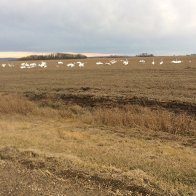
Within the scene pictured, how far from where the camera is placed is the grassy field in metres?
8.02

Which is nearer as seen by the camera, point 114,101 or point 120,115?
point 120,115

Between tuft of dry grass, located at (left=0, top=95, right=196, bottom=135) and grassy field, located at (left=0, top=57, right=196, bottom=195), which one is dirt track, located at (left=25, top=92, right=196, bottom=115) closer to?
grassy field, located at (left=0, top=57, right=196, bottom=195)

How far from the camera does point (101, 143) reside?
39.5ft

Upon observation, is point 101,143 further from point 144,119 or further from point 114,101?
point 114,101


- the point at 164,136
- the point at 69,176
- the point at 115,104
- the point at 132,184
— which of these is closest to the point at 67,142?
the point at 164,136

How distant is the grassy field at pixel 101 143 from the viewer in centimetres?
802

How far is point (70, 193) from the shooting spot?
7.61m

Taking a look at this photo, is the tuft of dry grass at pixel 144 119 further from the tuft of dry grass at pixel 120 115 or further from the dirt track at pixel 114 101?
the dirt track at pixel 114 101

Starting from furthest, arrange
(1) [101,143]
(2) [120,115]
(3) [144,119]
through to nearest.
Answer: (2) [120,115], (3) [144,119], (1) [101,143]

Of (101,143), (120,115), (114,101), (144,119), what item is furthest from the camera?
(114,101)

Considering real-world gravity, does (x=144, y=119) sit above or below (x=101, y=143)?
above

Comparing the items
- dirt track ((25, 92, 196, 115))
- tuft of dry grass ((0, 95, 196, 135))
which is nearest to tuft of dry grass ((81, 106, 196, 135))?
tuft of dry grass ((0, 95, 196, 135))

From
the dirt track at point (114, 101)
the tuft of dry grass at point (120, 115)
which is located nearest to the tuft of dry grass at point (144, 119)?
the tuft of dry grass at point (120, 115)

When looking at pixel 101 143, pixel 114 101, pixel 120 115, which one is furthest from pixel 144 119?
pixel 114 101
